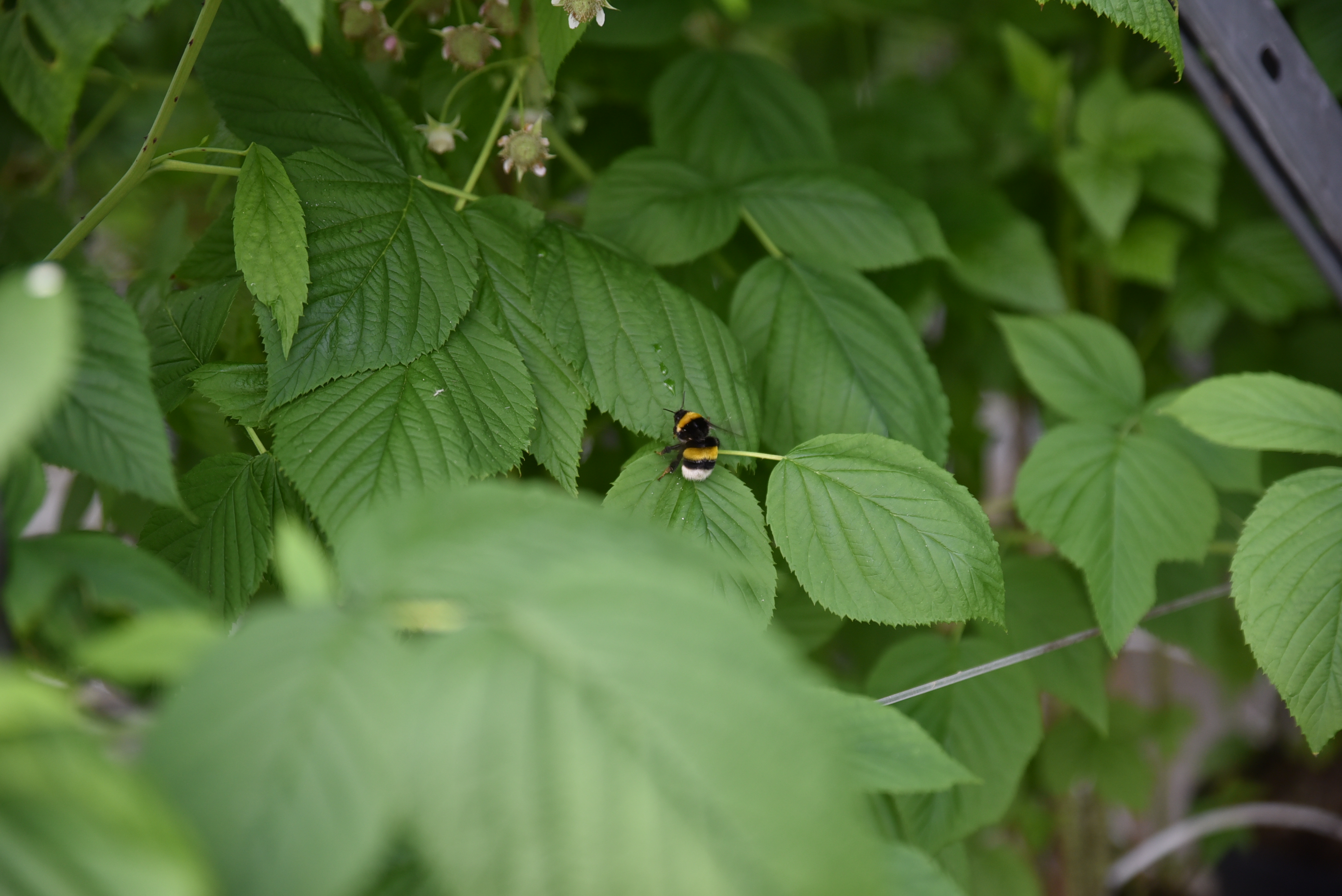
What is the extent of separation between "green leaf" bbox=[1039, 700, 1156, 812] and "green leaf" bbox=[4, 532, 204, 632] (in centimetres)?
117

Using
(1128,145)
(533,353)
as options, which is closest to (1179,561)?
(1128,145)

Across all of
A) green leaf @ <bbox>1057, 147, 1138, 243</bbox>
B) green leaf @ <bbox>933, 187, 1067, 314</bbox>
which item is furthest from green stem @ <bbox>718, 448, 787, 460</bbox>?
green leaf @ <bbox>1057, 147, 1138, 243</bbox>

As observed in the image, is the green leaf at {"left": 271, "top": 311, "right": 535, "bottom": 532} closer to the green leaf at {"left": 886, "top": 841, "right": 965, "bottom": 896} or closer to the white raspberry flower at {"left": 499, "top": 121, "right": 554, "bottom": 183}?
the white raspberry flower at {"left": 499, "top": 121, "right": 554, "bottom": 183}

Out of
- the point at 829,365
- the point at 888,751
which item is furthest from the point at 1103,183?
the point at 888,751

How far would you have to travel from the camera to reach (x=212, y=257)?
1.88ft

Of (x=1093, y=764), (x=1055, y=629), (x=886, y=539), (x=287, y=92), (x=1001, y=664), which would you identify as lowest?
(x=1093, y=764)

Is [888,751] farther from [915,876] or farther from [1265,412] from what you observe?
[1265,412]

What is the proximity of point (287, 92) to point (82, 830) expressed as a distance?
0.49m

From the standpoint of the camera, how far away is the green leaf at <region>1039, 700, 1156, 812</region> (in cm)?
115

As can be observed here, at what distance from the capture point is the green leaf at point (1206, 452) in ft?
2.35

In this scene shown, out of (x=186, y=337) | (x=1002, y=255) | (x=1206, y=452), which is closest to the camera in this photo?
(x=186, y=337)

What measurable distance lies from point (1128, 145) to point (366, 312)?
38.0 inches

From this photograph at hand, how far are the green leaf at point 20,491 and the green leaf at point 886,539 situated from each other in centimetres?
37

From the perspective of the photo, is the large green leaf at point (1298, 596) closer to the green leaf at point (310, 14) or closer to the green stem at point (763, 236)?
the green stem at point (763, 236)
